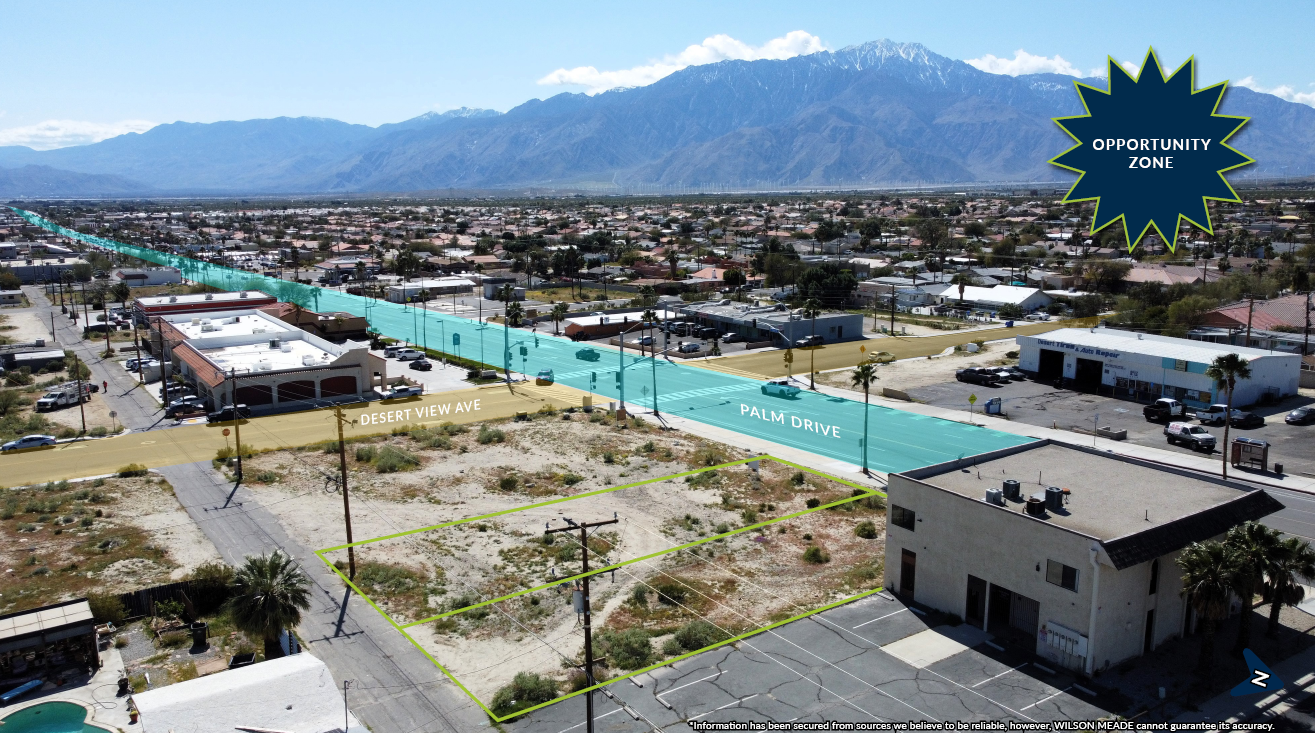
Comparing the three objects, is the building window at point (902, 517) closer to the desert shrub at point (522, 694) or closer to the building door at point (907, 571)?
the building door at point (907, 571)

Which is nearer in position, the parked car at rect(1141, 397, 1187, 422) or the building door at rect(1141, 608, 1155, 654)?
the building door at rect(1141, 608, 1155, 654)

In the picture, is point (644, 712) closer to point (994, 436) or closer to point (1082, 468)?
point (1082, 468)

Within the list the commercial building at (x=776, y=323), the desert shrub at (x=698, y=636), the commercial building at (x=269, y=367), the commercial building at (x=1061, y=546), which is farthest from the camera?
the commercial building at (x=776, y=323)

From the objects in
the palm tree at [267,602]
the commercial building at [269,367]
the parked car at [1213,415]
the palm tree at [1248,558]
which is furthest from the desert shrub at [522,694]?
the parked car at [1213,415]

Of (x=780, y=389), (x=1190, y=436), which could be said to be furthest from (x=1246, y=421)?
(x=780, y=389)

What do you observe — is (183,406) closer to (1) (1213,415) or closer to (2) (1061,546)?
(2) (1061,546)

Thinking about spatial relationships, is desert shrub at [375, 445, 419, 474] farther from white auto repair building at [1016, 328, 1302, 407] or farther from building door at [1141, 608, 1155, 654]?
white auto repair building at [1016, 328, 1302, 407]

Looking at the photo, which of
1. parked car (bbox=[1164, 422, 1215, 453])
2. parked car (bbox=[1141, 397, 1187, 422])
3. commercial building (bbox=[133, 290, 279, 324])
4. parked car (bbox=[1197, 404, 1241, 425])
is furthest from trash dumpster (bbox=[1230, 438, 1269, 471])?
commercial building (bbox=[133, 290, 279, 324])
